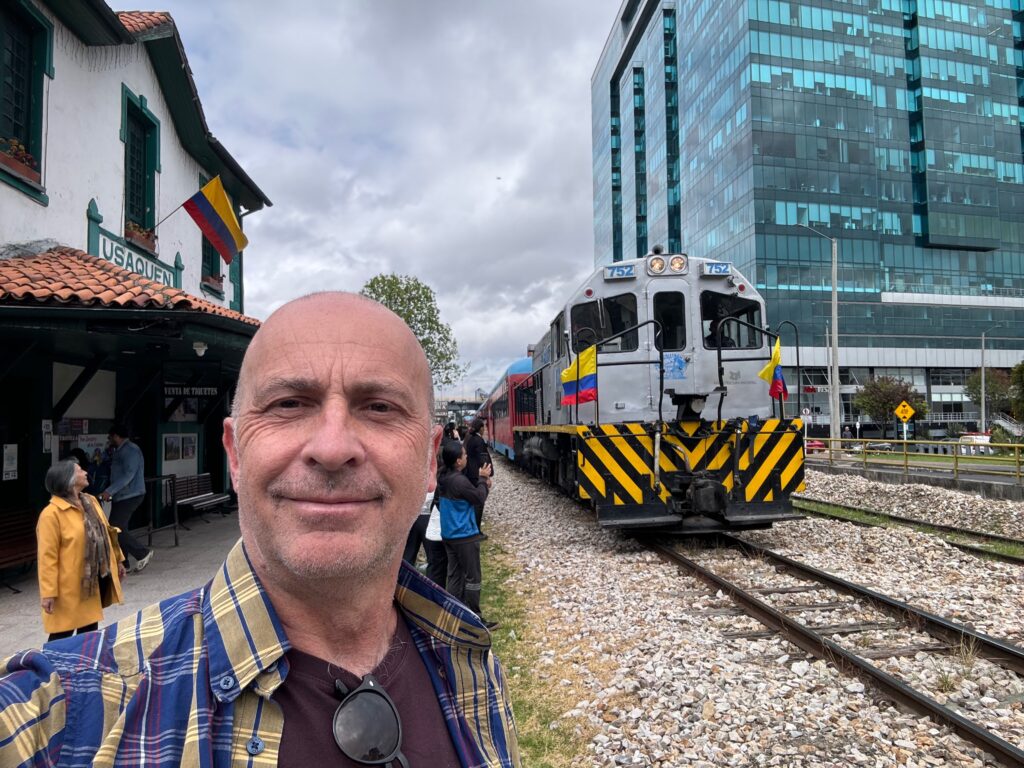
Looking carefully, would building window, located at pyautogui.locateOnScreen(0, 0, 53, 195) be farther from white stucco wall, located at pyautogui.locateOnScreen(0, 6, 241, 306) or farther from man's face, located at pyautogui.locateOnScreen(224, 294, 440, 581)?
man's face, located at pyautogui.locateOnScreen(224, 294, 440, 581)

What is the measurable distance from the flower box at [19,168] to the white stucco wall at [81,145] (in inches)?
7.6

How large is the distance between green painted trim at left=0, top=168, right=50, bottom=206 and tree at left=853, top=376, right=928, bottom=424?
51.1m

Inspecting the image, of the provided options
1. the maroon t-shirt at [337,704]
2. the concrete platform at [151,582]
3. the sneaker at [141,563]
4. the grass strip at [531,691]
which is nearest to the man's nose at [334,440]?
the maroon t-shirt at [337,704]

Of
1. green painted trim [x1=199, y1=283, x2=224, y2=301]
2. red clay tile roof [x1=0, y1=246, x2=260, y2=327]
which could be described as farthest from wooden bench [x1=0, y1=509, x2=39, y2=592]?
green painted trim [x1=199, y1=283, x2=224, y2=301]

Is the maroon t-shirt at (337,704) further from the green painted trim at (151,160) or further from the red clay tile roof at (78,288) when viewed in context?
the green painted trim at (151,160)

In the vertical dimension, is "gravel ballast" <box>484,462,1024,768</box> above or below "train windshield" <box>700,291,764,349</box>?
below

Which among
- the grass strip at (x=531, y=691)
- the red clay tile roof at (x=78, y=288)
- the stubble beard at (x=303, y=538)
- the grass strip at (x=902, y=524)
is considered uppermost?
the red clay tile roof at (x=78, y=288)

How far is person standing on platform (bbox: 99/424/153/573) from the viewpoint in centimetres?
774

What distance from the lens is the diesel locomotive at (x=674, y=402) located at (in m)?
8.69

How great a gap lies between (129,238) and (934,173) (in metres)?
71.0

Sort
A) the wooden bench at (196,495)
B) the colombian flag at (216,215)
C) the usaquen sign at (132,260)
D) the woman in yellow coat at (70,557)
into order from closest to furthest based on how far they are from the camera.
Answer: the woman in yellow coat at (70,557), the usaquen sign at (132,260), the colombian flag at (216,215), the wooden bench at (196,495)

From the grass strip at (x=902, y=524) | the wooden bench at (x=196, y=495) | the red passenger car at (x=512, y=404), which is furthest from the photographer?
the red passenger car at (x=512, y=404)

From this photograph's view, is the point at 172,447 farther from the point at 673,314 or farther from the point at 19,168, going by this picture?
the point at 673,314

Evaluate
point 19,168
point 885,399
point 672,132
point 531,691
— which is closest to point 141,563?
point 19,168
